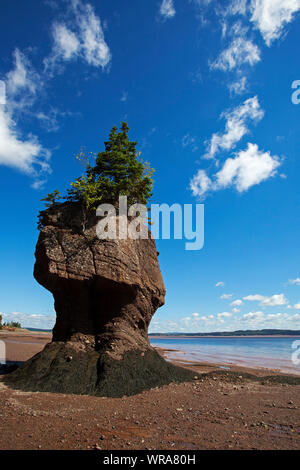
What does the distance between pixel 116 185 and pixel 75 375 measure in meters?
10.7

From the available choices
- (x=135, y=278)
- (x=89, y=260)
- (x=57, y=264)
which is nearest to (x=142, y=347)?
(x=135, y=278)

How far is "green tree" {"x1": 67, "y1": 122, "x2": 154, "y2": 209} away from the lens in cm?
1568

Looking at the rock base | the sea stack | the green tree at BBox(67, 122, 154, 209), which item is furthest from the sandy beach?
the green tree at BBox(67, 122, 154, 209)

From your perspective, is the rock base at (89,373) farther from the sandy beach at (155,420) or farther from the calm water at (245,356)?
the calm water at (245,356)

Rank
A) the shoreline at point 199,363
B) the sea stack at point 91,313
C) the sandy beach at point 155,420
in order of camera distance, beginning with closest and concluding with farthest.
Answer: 1. the sandy beach at point 155,420
2. the sea stack at point 91,313
3. the shoreline at point 199,363

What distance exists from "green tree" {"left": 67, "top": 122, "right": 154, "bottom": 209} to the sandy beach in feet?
33.1

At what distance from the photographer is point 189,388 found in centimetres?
1274

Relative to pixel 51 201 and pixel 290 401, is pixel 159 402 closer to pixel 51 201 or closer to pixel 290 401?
pixel 290 401

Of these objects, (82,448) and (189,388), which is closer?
(82,448)

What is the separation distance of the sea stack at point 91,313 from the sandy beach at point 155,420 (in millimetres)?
1056

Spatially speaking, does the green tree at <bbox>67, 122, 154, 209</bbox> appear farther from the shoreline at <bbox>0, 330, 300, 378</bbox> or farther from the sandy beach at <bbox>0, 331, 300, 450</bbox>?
the shoreline at <bbox>0, 330, 300, 378</bbox>

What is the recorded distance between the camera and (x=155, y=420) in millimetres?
8258

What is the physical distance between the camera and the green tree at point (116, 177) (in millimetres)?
15679

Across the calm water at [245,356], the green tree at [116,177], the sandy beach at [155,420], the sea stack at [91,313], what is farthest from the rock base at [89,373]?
the calm water at [245,356]
